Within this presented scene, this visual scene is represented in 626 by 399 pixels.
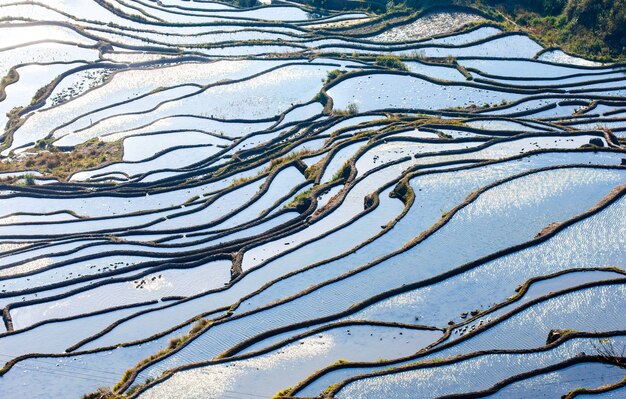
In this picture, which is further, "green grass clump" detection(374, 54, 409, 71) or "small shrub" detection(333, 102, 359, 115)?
"green grass clump" detection(374, 54, 409, 71)

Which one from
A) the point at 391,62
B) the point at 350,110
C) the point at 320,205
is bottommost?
the point at 320,205

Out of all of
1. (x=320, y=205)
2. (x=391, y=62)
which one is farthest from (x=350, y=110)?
(x=320, y=205)

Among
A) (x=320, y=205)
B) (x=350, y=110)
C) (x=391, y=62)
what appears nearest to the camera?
(x=320, y=205)

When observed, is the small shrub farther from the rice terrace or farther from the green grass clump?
the green grass clump

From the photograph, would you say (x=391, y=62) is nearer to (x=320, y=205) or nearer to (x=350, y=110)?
(x=350, y=110)

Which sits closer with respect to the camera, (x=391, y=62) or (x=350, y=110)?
(x=350, y=110)

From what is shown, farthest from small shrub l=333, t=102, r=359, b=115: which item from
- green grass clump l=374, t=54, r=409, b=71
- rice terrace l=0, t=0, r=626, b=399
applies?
green grass clump l=374, t=54, r=409, b=71

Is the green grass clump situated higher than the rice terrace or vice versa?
the green grass clump

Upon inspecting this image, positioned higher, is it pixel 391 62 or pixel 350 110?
pixel 391 62
